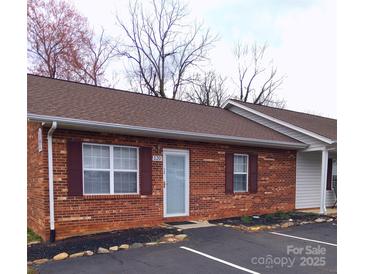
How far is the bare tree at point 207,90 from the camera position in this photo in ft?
92.4

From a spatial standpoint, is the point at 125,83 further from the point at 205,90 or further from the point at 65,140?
the point at 65,140

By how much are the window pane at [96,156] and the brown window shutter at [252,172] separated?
16.6 feet

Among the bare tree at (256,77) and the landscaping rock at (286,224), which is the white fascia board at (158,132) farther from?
the bare tree at (256,77)

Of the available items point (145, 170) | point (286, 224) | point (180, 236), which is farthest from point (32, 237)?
point (286, 224)

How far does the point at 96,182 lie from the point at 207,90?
2308 cm

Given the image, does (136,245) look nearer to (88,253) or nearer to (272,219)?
(88,253)

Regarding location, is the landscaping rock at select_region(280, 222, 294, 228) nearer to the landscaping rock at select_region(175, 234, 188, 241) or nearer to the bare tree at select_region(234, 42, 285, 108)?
the landscaping rock at select_region(175, 234, 188, 241)

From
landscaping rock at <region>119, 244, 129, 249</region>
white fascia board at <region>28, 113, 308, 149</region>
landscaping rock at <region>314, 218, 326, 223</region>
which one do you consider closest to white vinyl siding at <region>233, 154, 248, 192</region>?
white fascia board at <region>28, 113, 308, 149</region>

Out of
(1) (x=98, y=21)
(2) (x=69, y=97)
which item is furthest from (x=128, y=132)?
(1) (x=98, y=21)

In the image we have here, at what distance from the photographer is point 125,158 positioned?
7996 millimetres

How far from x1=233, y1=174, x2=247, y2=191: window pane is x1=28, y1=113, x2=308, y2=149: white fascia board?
1.16 meters

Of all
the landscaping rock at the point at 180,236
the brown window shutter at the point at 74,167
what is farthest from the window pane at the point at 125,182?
the landscaping rock at the point at 180,236

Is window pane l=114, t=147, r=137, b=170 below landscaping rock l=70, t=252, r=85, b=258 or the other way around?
the other way around

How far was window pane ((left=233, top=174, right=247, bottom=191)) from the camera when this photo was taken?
10266 mm
